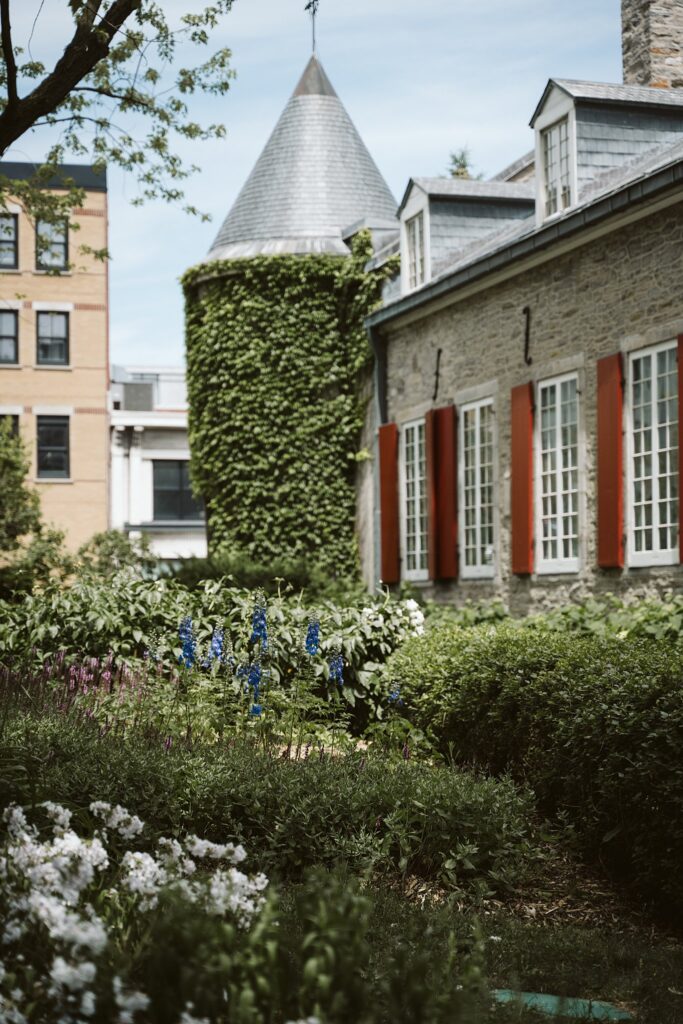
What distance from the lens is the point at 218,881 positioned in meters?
3.46

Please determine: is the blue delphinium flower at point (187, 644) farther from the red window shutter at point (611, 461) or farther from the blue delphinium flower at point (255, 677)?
the red window shutter at point (611, 461)

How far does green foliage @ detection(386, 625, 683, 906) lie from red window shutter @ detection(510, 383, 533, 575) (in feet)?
15.7

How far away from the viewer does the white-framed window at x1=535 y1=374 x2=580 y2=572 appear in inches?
531

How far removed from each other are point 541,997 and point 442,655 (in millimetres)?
4786

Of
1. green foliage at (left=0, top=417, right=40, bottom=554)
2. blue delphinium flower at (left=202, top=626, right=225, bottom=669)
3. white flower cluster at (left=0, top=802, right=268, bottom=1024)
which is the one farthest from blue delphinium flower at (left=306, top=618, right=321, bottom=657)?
green foliage at (left=0, top=417, right=40, bottom=554)

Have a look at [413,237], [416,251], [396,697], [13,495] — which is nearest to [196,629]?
[396,697]

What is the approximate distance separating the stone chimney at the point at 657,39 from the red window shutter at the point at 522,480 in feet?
15.3

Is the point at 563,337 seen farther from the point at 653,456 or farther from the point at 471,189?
the point at 471,189

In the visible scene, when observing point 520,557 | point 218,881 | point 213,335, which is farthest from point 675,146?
point 218,881

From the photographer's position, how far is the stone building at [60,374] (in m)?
31.6

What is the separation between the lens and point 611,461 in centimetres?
1267

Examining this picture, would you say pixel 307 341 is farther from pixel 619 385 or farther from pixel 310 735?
pixel 310 735

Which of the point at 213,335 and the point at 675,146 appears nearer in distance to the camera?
the point at 675,146

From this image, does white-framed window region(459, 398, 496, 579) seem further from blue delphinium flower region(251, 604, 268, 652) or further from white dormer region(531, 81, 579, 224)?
blue delphinium flower region(251, 604, 268, 652)
